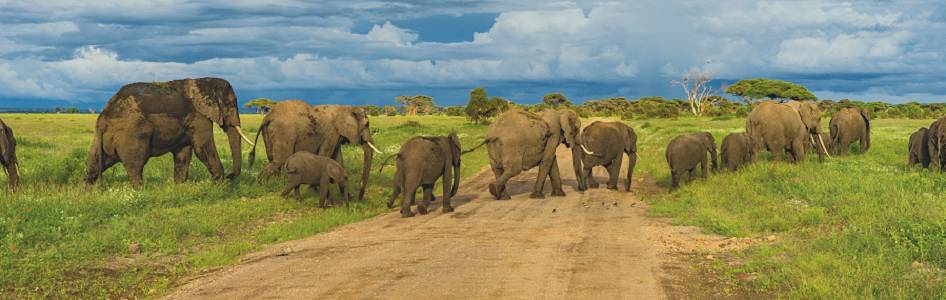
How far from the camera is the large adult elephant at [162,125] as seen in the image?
1161 cm

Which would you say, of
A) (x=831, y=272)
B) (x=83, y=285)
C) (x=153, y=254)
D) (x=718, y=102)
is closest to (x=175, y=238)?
(x=153, y=254)

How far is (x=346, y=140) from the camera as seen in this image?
1467 centimetres

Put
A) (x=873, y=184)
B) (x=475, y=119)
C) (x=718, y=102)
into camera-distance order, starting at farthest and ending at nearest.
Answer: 1. (x=718, y=102)
2. (x=475, y=119)
3. (x=873, y=184)

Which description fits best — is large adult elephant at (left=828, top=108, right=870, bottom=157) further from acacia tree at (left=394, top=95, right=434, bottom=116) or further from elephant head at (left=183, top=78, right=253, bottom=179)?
acacia tree at (left=394, top=95, right=434, bottom=116)

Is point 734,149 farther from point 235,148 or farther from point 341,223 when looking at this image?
point 235,148

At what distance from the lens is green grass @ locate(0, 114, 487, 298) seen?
22.5 ft

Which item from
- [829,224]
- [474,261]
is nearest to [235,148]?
[474,261]

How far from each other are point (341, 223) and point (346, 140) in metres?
4.45

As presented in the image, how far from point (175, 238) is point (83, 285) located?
2.05 metres

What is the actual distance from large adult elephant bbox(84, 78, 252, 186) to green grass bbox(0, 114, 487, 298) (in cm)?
51

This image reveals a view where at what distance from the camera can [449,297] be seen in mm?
5801

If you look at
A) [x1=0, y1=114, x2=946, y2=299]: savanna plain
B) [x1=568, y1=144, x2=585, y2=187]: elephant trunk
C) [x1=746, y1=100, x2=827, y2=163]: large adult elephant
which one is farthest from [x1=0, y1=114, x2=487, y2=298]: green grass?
[x1=746, y1=100, x2=827, y2=163]: large adult elephant

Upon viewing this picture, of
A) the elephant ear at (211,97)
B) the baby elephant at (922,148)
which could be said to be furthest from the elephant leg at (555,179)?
the baby elephant at (922,148)

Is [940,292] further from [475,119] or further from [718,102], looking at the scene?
[718,102]
